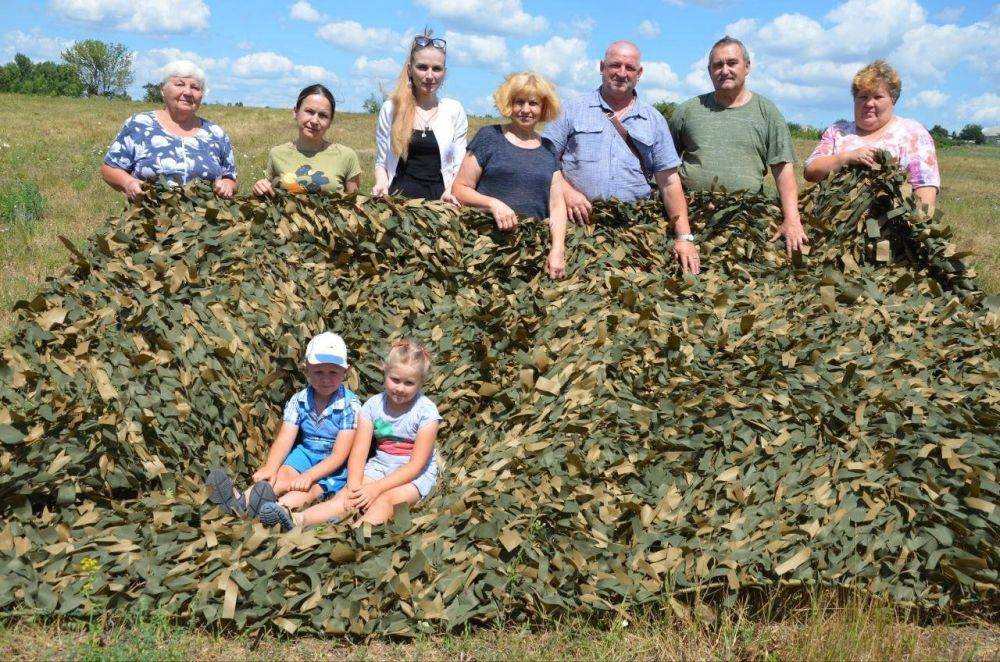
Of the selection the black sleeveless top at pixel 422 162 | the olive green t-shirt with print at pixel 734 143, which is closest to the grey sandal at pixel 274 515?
the black sleeveless top at pixel 422 162

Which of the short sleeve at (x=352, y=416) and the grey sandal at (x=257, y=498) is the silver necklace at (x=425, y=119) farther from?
the grey sandal at (x=257, y=498)

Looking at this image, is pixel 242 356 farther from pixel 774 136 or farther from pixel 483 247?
pixel 774 136

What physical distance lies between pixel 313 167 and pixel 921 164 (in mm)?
4627

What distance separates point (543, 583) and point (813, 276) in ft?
10.3

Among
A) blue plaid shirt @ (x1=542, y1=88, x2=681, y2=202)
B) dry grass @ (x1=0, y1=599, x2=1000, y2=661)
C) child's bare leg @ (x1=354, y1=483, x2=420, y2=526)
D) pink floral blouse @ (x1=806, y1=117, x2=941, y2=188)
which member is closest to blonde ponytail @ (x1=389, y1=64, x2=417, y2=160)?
blue plaid shirt @ (x1=542, y1=88, x2=681, y2=202)

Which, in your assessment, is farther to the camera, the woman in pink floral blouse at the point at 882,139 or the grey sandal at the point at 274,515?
the woman in pink floral blouse at the point at 882,139

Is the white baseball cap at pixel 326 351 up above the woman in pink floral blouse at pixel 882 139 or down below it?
below

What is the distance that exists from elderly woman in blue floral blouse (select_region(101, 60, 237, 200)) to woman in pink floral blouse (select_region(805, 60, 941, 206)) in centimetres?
462

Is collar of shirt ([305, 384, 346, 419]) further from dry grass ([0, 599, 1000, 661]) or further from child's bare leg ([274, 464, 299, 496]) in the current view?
dry grass ([0, 599, 1000, 661])

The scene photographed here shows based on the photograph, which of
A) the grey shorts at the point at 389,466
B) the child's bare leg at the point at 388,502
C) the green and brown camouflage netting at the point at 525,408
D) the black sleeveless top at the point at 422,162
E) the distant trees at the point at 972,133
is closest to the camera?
the green and brown camouflage netting at the point at 525,408

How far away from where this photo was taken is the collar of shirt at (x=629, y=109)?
582cm

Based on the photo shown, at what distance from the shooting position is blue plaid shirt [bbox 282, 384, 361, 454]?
5129mm

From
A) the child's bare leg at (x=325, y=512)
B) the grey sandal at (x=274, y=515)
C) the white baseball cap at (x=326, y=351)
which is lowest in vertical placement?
the child's bare leg at (x=325, y=512)

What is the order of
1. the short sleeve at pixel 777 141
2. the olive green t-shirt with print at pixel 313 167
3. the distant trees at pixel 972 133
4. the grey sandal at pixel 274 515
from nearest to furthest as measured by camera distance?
the grey sandal at pixel 274 515 → the short sleeve at pixel 777 141 → the olive green t-shirt with print at pixel 313 167 → the distant trees at pixel 972 133
